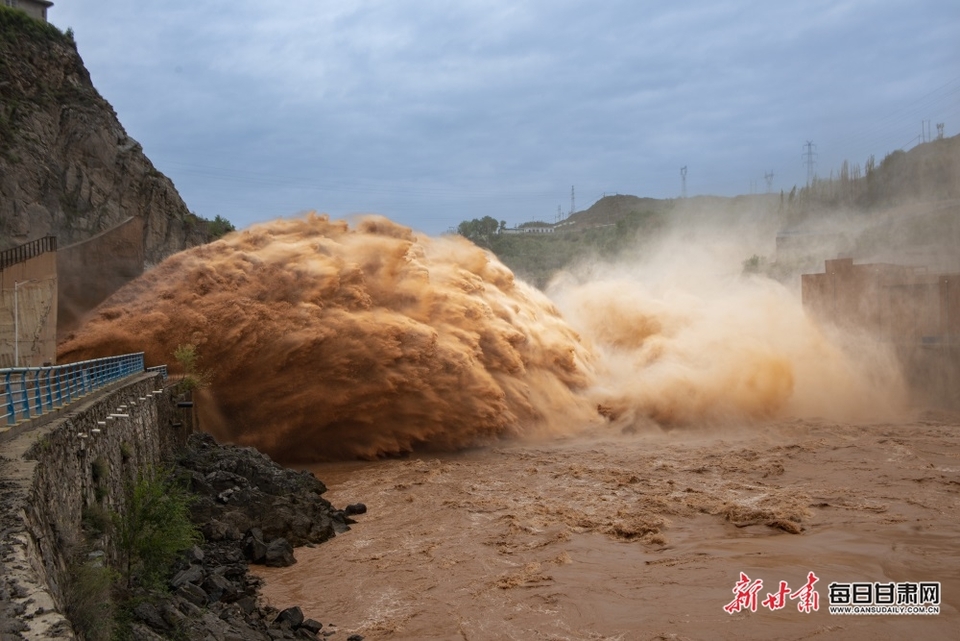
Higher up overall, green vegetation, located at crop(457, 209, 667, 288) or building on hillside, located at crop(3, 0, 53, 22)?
building on hillside, located at crop(3, 0, 53, 22)

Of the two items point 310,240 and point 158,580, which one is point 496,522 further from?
point 310,240

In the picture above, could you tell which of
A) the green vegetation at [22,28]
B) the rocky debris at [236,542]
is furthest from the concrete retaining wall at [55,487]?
the green vegetation at [22,28]

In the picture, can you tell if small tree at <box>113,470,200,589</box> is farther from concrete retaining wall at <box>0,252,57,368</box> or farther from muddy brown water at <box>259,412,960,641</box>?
concrete retaining wall at <box>0,252,57,368</box>

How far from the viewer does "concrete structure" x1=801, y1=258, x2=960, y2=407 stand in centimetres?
3878

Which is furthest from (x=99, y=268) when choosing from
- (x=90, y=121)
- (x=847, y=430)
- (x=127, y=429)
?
(x=847, y=430)

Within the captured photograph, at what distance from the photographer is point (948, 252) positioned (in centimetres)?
5672

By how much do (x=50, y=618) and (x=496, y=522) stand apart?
47.7 feet

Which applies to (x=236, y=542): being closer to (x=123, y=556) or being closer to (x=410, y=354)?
(x=123, y=556)

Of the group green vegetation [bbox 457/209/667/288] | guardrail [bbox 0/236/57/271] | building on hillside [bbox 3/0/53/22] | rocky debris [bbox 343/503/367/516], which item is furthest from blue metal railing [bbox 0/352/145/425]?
green vegetation [bbox 457/209/667/288]

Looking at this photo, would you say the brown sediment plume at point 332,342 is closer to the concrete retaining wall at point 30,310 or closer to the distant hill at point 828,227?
the concrete retaining wall at point 30,310

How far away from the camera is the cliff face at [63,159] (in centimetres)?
4056

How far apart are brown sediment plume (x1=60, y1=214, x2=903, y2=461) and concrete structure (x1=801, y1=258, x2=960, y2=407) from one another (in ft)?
5.56

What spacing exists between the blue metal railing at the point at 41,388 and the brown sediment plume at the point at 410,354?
8.08 metres

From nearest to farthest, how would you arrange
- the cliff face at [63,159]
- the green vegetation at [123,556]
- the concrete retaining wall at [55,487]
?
the concrete retaining wall at [55,487]
the green vegetation at [123,556]
the cliff face at [63,159]
